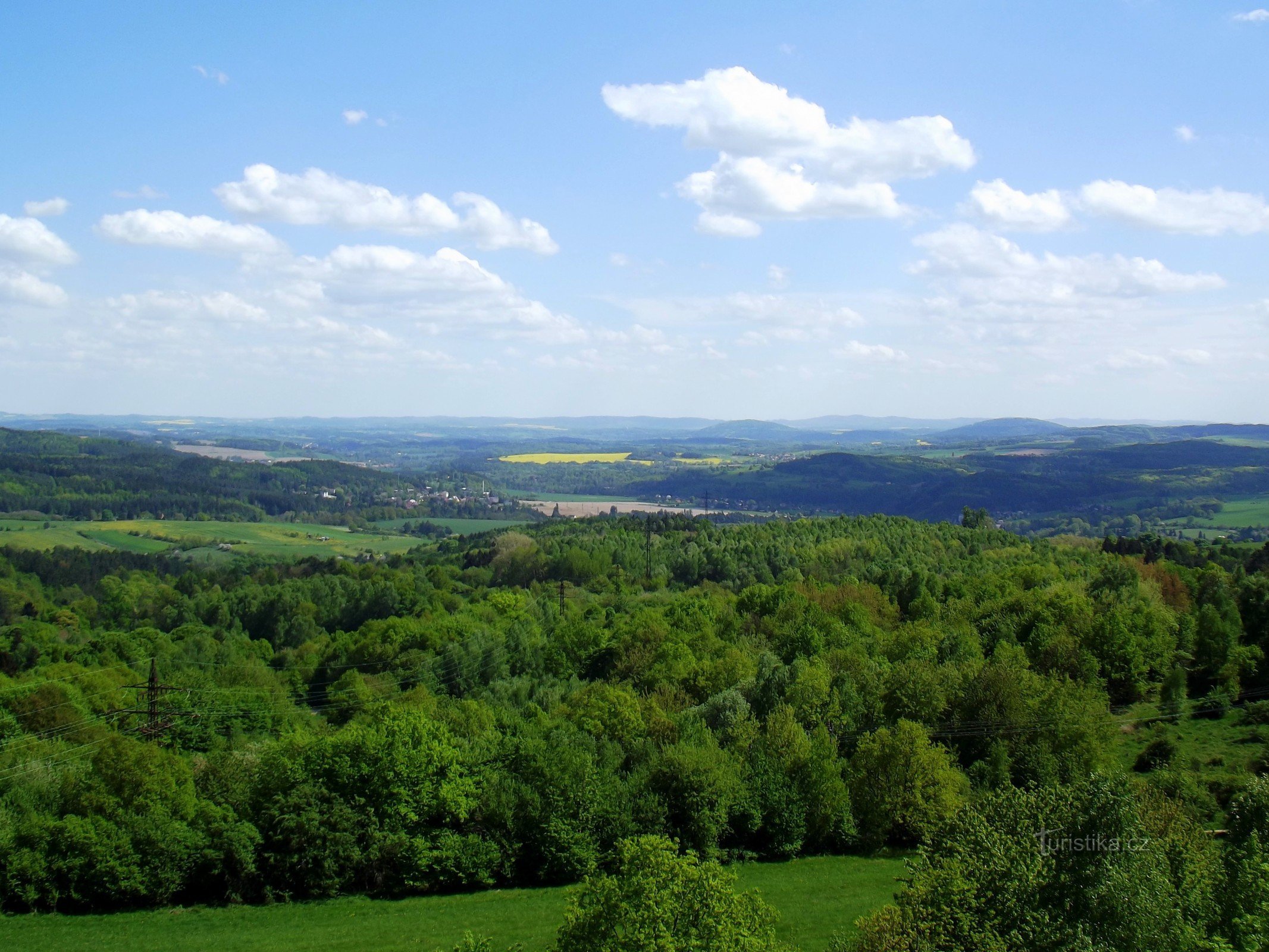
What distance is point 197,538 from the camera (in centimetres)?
14788

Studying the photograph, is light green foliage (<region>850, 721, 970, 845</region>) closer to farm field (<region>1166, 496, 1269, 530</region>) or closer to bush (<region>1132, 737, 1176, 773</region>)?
bush (<region>1132, 737, 1176, 773</region>)

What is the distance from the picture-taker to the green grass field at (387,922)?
2977cm

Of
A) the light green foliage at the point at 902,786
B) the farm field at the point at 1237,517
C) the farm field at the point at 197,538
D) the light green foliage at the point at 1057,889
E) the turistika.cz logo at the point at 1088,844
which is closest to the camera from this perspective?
the light green foliage at the point at 1057,889

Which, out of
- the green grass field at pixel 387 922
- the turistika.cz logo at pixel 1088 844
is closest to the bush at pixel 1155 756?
the green grass field at pixel 387 922

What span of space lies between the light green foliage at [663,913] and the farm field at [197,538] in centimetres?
12482

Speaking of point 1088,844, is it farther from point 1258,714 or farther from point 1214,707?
point 1214,707

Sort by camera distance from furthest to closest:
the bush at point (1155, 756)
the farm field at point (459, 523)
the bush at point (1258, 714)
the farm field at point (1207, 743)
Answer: the farm field at point (459, 523) → the bush at point (1258, 714) → the bush at point (1155, 756) → the farm field at point (1207, 743)

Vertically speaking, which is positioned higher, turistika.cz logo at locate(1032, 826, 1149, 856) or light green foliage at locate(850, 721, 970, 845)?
turistika.cz logo at locate(1032, 826, 1149, 856)

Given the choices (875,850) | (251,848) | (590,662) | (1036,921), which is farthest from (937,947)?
(590,662)

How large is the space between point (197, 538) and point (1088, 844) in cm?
15007

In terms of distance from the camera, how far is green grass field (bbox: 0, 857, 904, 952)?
2977 cm

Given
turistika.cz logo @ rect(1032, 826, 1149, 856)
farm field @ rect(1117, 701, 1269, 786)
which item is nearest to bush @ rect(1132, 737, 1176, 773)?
farm field @ rect(1117, 701, 1269, 786)

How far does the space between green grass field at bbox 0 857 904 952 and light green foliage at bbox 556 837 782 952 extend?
387 inches

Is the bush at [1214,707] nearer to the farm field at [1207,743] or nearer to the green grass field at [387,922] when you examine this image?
the farm field at [1207,743]
